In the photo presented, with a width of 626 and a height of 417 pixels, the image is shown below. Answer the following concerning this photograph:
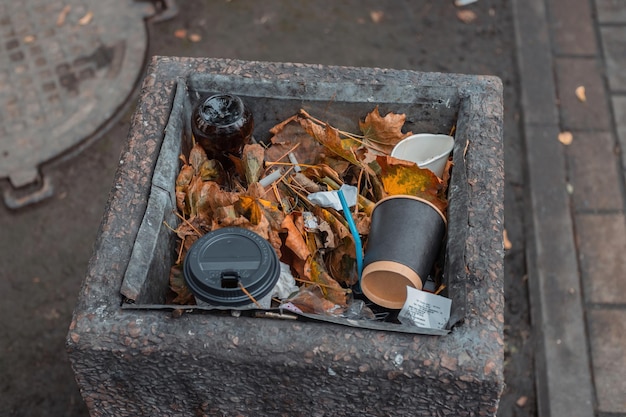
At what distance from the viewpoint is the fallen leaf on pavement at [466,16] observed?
14.9 feet

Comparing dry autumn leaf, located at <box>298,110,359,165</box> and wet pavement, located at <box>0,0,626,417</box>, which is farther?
wet pavement, located at <box>0,0,626,417</box>

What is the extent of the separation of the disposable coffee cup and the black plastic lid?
0.96 feet

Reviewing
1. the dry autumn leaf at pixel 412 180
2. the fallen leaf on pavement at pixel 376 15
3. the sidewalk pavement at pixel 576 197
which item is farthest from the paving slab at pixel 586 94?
the dry autumn leaf at pixel 412 180

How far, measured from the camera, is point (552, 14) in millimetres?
4594

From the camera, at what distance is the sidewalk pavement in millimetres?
3254

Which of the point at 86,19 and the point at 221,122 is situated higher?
the point at 86,19

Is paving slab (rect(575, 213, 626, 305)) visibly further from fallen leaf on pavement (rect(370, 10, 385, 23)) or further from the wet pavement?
fallen leaf on pavement (rect(370, 10, 385, 23))

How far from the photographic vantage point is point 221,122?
6.65 ft

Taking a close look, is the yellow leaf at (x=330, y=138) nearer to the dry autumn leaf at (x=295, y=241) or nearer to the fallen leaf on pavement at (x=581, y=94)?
the dry autumn leaf at (x=295, y=241)

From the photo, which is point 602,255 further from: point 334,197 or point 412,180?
point 334,197

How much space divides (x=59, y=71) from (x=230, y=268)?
9.48 ft

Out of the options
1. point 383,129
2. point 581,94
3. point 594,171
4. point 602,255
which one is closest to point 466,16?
point 581,94

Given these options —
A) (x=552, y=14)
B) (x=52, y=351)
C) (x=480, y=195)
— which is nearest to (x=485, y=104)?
(x=480, y=195)

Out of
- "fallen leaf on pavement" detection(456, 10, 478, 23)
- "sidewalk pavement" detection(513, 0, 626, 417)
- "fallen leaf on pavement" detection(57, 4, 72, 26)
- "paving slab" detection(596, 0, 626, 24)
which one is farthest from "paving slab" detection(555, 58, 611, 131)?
"fallen leaf on pavement" detection(57, 4, 72, 26)
